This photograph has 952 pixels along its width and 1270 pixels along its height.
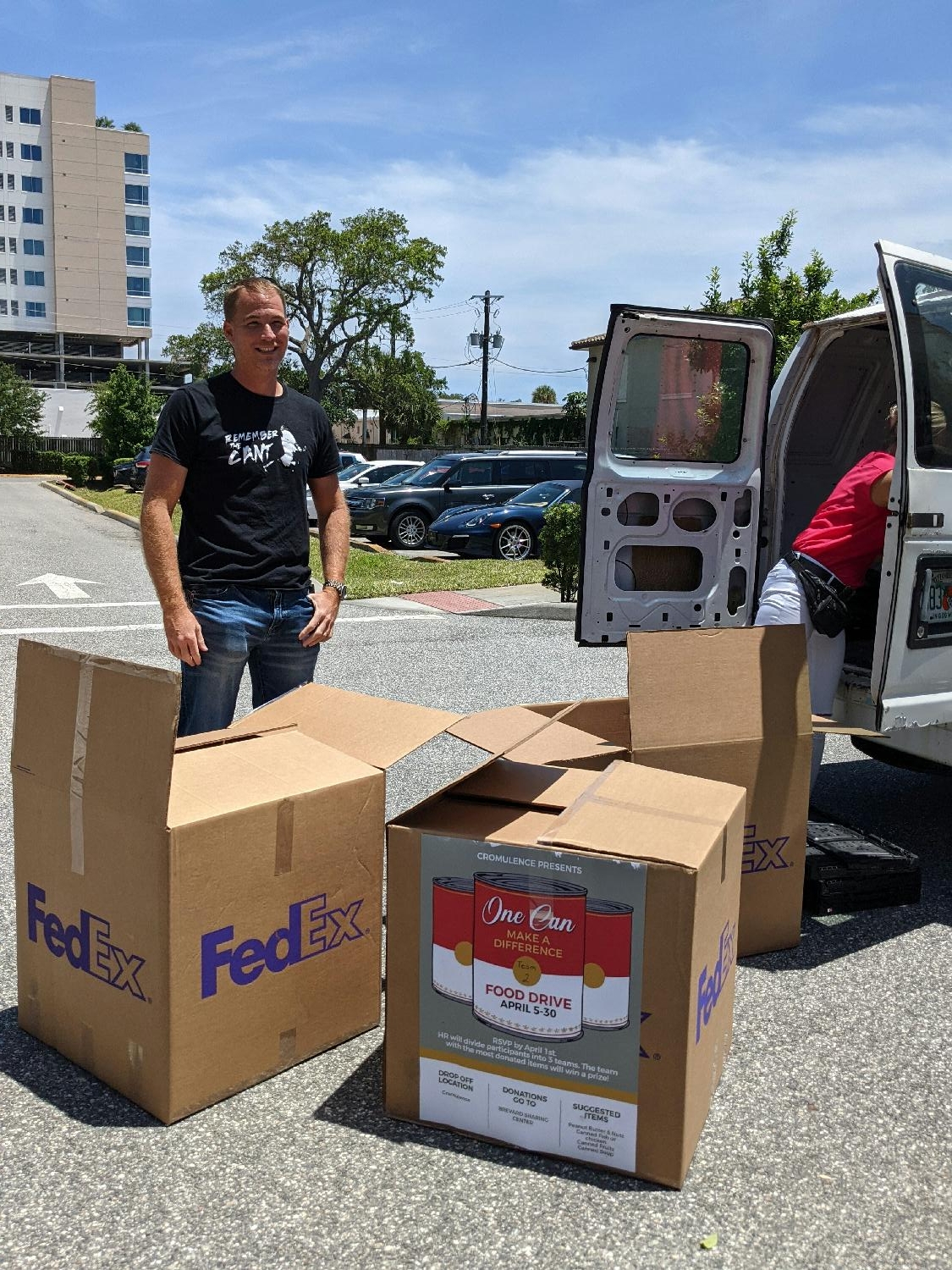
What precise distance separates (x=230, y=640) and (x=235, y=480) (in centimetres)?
51

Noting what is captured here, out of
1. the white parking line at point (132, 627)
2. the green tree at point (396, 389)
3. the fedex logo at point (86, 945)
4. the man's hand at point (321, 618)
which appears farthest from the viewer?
the green tree at point (396, 389)

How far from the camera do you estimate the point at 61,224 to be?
280 feet

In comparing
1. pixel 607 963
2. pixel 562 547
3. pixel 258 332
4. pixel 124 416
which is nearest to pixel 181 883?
pixel 607 963

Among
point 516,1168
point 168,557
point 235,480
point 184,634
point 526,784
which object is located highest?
point 235,480

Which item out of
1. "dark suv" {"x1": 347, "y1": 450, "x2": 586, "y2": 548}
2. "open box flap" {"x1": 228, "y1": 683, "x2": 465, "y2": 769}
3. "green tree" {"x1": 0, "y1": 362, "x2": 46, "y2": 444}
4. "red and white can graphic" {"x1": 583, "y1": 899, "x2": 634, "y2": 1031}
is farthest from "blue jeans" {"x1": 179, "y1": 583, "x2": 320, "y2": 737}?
"green tree" {"x1": 0, "y1": 362, "x2": 46, "y2": 444}

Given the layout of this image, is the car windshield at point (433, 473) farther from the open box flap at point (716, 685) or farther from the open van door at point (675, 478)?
the open box flap at point (716, 685)

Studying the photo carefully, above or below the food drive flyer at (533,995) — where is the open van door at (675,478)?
above

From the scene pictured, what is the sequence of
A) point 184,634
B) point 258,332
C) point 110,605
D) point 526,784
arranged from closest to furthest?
point 526,784, point 184,634, point 258,332, point 110,605

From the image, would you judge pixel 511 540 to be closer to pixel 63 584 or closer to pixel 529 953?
pixel 63 584

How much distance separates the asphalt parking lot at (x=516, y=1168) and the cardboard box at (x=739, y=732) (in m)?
0.25

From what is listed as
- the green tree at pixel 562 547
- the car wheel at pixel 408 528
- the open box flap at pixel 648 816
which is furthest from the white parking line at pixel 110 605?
the open box flap at pixel 648 816

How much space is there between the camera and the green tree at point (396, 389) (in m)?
53.9

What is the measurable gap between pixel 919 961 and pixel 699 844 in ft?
5.47

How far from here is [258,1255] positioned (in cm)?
225
